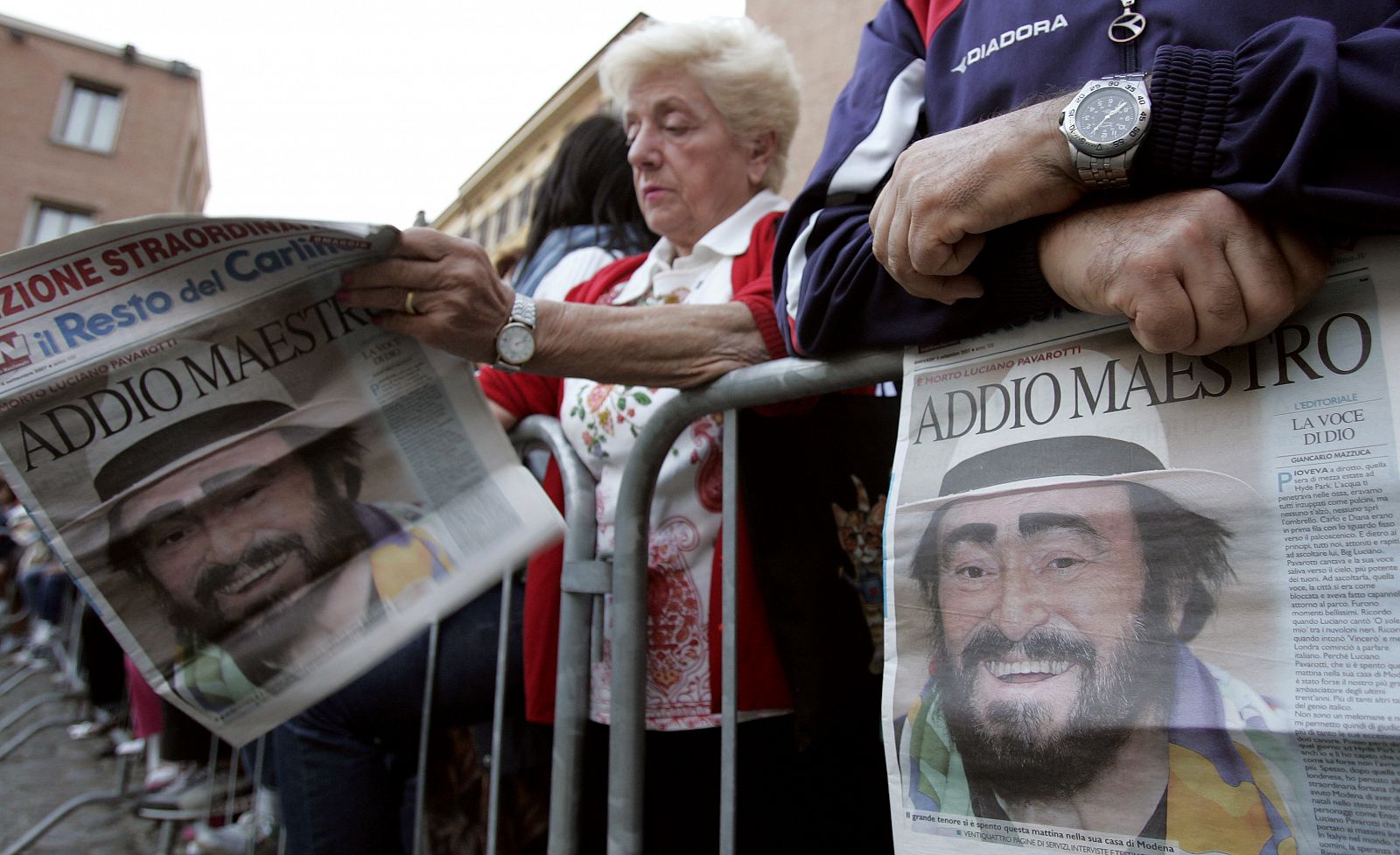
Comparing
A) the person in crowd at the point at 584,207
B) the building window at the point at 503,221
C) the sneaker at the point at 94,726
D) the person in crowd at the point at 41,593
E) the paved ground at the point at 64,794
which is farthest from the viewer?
the building window at the point at 503,221

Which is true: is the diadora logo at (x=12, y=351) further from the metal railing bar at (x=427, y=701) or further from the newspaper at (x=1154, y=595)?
the newspaper at (x=1154, y=595)

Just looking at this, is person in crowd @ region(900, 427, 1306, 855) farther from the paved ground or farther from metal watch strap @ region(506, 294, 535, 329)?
the paved ground

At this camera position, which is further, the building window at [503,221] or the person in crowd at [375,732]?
the building window at [503,221]

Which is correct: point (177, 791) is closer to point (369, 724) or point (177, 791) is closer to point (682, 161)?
point (369, 724)

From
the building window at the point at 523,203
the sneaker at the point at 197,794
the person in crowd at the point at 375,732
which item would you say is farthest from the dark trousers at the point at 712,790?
the building window at the point at 523,203

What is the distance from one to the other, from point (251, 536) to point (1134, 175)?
1.12 m

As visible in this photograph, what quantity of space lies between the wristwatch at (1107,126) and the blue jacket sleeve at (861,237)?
17 cm

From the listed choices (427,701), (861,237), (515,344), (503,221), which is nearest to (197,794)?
(427,701)

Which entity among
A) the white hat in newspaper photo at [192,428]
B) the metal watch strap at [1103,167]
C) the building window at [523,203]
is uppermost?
the building window at [523,203]

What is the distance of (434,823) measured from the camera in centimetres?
204

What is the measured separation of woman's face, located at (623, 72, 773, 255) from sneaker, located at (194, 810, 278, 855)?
2617 millimetres

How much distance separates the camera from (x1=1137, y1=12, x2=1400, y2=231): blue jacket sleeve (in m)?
0.67

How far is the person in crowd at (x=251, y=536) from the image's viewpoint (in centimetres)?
Answer: 116

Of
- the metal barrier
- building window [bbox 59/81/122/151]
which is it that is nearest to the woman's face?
the metal barrier
